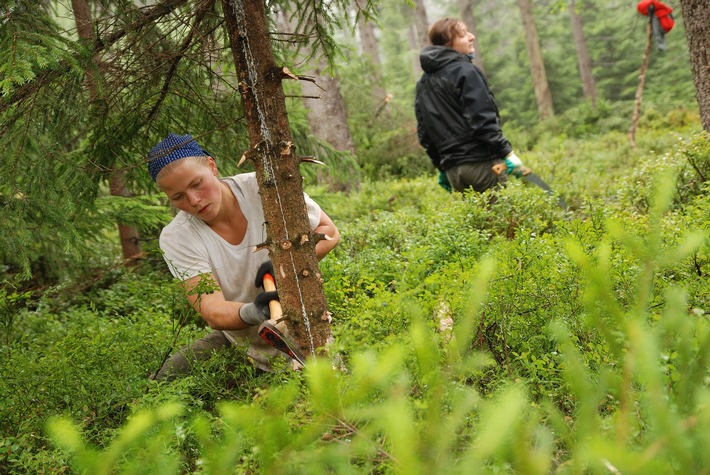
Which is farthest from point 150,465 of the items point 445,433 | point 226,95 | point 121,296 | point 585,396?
point 121,296

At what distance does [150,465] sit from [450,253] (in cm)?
301

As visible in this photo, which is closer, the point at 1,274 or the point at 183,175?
the point at 183,175

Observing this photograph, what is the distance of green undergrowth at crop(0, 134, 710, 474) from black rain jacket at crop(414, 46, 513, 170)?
643 millimetres

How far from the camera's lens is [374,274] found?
4121 millimetres

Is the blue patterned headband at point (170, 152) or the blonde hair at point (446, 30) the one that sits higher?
the blonde hair at point (446, 30)

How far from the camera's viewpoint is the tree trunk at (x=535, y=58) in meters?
20.5

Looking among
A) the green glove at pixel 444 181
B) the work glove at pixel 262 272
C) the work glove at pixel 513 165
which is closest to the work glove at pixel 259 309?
the work glove at pixel 262 272

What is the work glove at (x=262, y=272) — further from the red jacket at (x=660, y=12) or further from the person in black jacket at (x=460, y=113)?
the red jacket at (x=660, y=12)

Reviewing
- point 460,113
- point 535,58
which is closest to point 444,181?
point 460,113

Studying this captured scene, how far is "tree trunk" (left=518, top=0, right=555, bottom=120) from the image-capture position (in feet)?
67.4

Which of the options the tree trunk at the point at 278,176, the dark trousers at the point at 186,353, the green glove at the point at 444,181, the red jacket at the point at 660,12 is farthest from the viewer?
the red jacket at the point at 660,12

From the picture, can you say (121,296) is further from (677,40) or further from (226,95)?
(677,40)

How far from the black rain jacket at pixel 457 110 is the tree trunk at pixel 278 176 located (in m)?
3.13

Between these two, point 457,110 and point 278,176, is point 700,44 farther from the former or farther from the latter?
point 278,176
